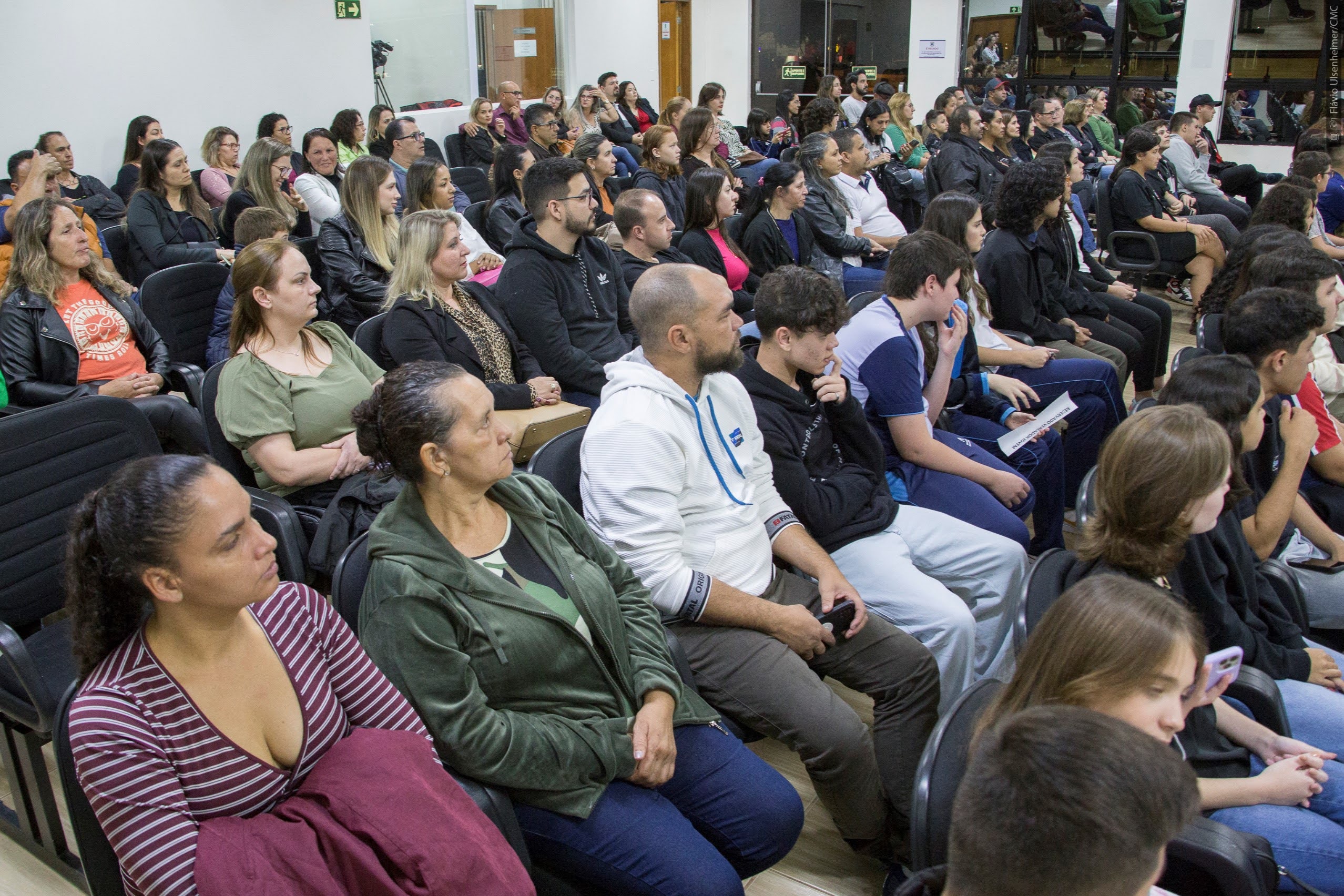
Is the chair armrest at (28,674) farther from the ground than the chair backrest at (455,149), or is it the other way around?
the chair backrest at (455,149)

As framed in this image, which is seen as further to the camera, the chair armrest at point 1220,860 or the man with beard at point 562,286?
the man with beard at point 562,286

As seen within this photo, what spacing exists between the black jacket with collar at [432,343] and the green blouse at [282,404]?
0.35m

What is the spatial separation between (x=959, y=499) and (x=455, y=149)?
7198mm

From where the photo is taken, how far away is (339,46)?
834 centimetres

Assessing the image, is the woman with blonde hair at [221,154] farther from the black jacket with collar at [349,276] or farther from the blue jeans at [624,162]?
the blue jeans at [624,162]

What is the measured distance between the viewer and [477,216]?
5.55 meters

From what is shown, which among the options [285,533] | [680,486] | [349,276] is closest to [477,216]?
[349,276]

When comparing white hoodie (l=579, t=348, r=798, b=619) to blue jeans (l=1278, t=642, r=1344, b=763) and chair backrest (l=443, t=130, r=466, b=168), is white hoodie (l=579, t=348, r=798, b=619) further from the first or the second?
chair backrest (l=443, t=130, r=466, b=168)

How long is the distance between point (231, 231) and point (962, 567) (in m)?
4.47

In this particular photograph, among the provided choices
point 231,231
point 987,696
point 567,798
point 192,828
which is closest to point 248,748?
point 192,828

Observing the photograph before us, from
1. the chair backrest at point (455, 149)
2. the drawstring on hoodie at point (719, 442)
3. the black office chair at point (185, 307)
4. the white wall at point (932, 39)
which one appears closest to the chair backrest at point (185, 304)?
the black office chair at point (185, 307)

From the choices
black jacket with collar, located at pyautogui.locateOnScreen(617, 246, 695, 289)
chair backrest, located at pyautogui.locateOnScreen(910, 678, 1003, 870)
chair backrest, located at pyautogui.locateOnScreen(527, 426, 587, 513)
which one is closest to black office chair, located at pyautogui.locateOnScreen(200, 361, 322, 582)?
chair backrest, located at pyautogui.locateOnScreen(527, 426, 587, 513)

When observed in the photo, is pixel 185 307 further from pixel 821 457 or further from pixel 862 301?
pixel 821 457

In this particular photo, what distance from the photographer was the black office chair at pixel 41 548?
6.84 feet
